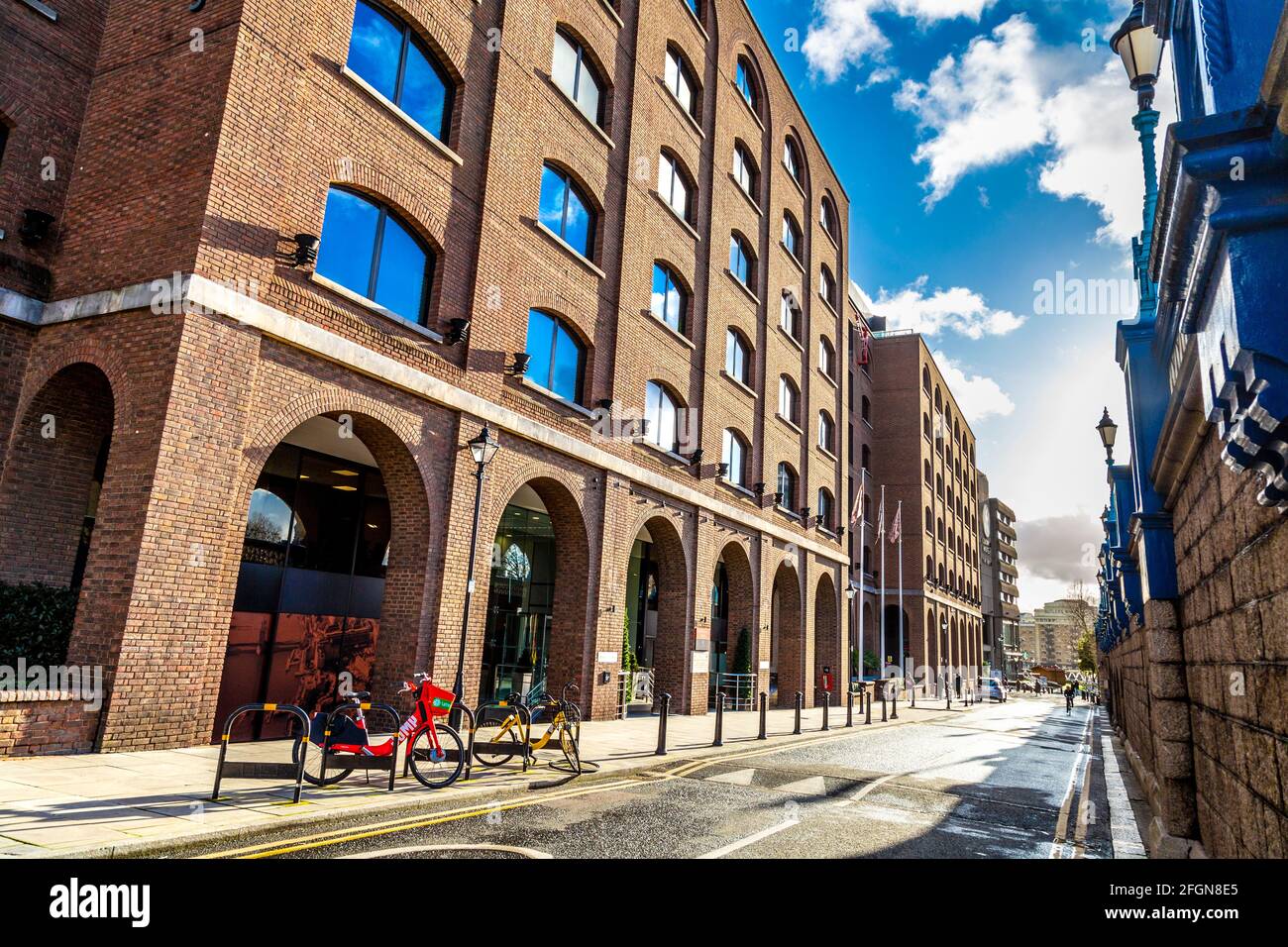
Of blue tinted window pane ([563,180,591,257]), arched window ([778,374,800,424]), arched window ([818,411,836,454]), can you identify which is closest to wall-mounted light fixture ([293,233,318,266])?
blue tinted window pane ([563,180,591,257])

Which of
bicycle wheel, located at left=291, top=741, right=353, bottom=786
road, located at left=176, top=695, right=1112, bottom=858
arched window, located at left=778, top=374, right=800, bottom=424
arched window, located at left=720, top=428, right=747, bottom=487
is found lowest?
road, located at left=176, top=695, right=1112, bottom=858

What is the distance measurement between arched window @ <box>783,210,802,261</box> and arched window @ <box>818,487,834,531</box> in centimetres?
1020

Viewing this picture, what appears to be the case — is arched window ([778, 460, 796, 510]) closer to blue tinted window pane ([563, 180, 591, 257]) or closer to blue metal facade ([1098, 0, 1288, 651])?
blue tinted window pane ([563, 180, 591, 257])

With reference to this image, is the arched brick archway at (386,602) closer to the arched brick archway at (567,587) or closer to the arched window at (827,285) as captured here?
the arched brick archway at (567,587)

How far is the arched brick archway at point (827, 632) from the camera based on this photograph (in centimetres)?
3272

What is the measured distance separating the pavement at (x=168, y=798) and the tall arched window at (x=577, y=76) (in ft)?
50.2

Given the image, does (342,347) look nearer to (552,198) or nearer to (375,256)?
(375,256)

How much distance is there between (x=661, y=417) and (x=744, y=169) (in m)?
12.3

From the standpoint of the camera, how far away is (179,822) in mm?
6191

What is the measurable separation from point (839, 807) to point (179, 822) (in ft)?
22.3

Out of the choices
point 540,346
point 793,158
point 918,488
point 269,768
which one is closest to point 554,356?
point 540,346

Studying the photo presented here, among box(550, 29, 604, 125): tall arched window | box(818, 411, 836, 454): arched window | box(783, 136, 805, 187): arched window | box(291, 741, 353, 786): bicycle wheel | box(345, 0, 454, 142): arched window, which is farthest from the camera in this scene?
box(818, 411, 836, 454): arched window

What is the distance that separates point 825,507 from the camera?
34594 millimetres

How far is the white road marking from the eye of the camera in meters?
6.35
